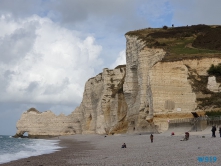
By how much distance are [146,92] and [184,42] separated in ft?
37.0

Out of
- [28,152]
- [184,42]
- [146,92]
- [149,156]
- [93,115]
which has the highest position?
[184,42]

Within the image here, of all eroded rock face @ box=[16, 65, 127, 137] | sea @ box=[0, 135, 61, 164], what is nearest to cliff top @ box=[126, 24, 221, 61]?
eroded rock face @ box=[16, 65, 127, 137]

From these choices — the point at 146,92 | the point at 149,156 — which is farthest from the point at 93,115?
the point at 149,156

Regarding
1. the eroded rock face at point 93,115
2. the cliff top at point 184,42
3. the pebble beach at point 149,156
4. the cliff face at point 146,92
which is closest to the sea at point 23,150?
the pebble beach at point 149,156

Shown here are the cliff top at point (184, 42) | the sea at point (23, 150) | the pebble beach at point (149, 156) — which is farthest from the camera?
the cliff top at point (184, 42)

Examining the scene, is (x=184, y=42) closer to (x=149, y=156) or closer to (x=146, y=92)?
(x=146, y=92)

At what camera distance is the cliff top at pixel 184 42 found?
39.7 m

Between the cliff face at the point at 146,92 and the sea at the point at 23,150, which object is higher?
the cliff face at the point at 146,92

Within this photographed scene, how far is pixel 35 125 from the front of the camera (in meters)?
75.8

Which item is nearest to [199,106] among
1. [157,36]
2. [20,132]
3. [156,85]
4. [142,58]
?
[156,85]

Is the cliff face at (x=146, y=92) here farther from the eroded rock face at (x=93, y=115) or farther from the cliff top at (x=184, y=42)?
the cliff top at (x=184, y=42)

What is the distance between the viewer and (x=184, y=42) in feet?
159

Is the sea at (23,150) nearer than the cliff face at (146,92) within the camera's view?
Yes

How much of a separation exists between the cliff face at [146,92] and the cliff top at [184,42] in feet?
2.13
